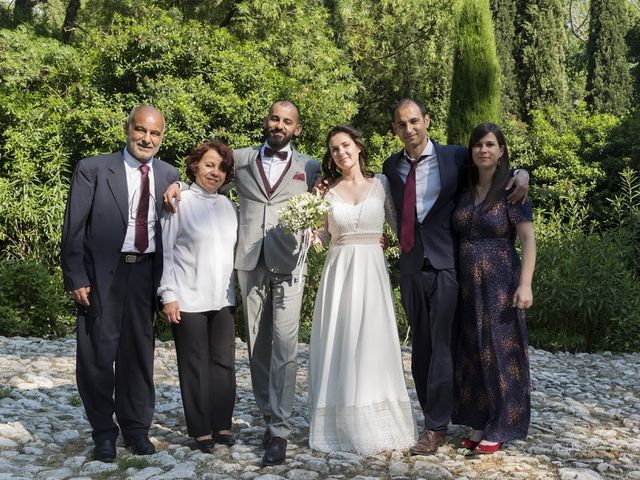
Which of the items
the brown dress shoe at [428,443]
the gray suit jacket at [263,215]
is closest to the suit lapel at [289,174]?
the gray suit jacket at [263,215]

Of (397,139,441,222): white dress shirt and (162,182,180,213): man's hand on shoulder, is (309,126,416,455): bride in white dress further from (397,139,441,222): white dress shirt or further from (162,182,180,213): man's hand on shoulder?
(162,182,180,213): man's hand on shoulder

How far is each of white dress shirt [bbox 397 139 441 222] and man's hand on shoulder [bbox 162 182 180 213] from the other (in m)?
1.43

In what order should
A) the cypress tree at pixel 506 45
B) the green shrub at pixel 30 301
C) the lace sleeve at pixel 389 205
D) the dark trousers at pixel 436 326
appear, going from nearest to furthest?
the dark trousers at pixel 436 326 < the lace sleeve at pixel 389 205 < the green shrub at pixel 30 301 < the cypress tree at pixel 506 45

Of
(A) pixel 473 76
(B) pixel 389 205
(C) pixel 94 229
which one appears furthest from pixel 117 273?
(A) pixel 473 76

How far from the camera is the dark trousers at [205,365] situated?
4652 mm

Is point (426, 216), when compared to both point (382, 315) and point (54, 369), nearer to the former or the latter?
point (382, 315)

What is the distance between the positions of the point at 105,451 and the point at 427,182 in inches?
96.4

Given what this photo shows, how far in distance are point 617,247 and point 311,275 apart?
428 cm

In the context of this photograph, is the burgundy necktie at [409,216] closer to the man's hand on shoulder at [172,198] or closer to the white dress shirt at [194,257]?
the white dress shirt at [194,257]

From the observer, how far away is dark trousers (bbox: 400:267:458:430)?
15.8ft

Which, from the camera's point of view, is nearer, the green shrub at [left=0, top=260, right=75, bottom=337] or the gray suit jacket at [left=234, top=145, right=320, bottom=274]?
the gray suit jacket at [left=234, top=145, right=320, bottom=274]

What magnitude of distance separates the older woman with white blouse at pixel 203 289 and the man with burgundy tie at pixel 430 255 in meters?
1.07

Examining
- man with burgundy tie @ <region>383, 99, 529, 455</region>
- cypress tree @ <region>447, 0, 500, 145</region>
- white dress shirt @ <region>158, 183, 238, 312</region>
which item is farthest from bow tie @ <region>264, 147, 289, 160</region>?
cypress tree @ <region>447, 0, 500, 145</region>

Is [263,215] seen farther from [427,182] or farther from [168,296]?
[427,182]
